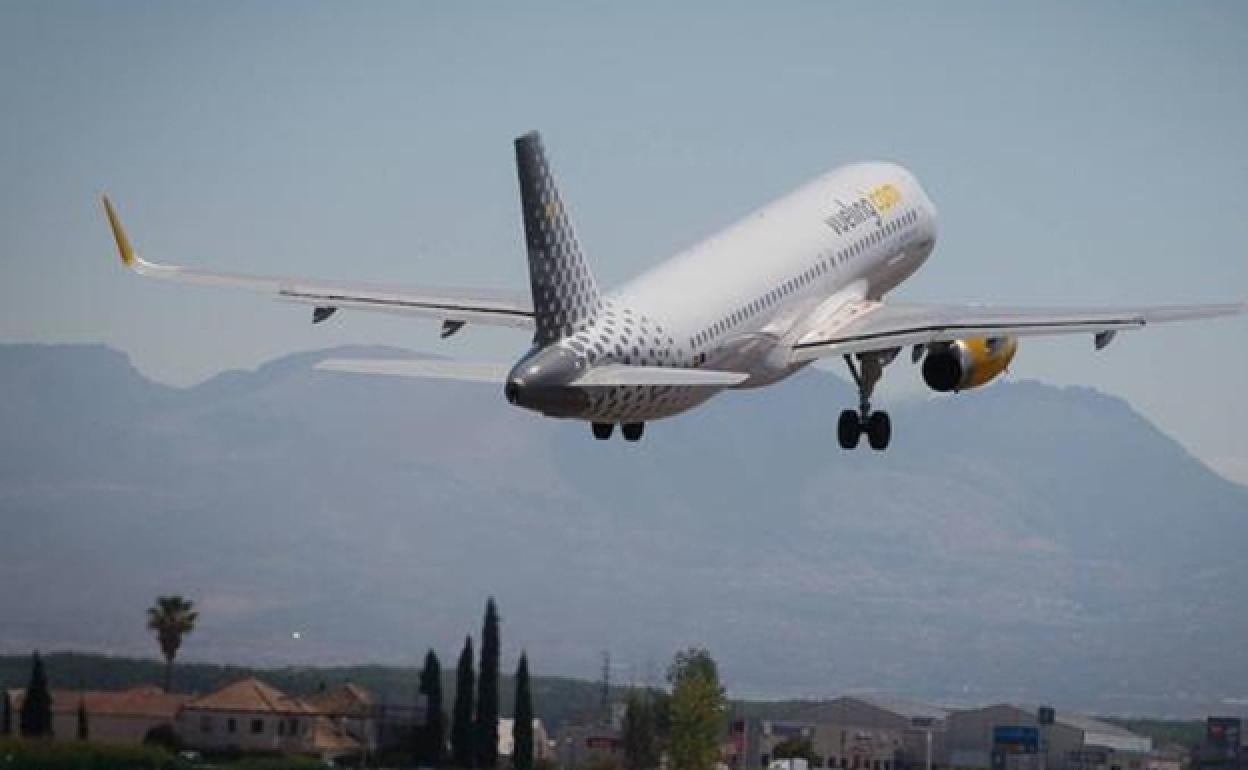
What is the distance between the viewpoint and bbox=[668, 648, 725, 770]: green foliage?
10269cm

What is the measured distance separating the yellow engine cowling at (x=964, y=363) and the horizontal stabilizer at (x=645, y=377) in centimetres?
1313

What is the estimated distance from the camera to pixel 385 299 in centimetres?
8256

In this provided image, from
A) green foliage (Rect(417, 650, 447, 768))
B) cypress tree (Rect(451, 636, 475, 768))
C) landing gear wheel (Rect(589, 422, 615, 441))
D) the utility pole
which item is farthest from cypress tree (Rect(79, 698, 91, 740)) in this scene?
the utility pole

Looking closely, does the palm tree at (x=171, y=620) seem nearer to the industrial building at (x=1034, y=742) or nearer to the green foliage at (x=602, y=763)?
the green foliage at (x=602, y=763)

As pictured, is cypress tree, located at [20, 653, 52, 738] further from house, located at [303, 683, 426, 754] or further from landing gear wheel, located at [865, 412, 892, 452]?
landing gear wheel, located at [865, 412, 892, 452]

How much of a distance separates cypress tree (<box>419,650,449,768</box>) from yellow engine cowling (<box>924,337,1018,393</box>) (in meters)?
19.8

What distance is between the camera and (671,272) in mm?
77812

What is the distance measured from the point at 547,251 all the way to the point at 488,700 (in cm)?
2987

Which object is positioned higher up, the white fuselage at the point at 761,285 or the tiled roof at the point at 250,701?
the white fuselage at the point at 761,285

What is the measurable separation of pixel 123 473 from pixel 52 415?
203 inches

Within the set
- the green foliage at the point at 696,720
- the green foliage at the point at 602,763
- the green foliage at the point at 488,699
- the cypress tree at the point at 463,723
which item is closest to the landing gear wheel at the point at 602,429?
the green foliage at the point at 488,699

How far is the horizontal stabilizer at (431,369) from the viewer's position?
69062 millimetres

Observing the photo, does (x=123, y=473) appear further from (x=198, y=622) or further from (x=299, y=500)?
(x=198, y=622)

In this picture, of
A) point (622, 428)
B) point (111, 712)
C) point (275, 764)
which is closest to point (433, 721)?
point (275, 764)
